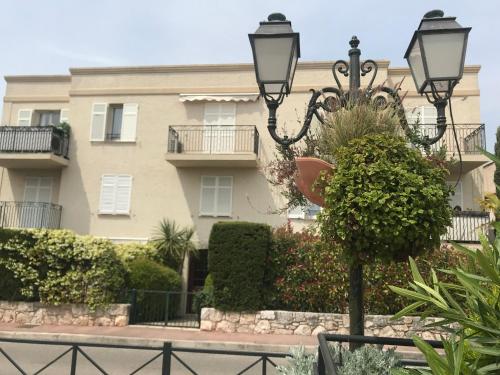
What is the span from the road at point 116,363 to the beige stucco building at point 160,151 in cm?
843

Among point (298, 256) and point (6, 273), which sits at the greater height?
point (298, 256)

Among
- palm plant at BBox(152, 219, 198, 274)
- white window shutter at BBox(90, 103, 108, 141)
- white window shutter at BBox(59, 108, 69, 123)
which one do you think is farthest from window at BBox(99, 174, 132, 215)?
white window shutter at BBox(59, 108, 69, 123)

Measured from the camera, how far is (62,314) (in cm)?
1312

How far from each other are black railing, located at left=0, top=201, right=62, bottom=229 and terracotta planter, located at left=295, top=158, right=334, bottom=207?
17190 millimetres

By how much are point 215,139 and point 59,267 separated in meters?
7.95

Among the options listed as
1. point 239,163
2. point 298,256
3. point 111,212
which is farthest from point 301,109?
point 111,212

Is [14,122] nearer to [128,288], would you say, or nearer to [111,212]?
[111,212]

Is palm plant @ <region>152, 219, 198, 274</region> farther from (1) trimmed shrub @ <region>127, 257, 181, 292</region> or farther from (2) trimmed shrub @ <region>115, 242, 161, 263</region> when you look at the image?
(1) trimmed shrub @ <region>127, 257, 181, 292</region>

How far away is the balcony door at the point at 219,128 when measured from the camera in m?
18.1

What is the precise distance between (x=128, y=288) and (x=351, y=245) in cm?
1197

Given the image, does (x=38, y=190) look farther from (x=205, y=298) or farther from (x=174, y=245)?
(x=205, y=298)

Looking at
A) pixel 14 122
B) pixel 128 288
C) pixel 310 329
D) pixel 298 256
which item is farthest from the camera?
pixel 14 122

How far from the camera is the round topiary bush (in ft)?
10.6

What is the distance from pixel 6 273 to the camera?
527 inches
